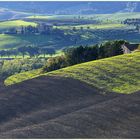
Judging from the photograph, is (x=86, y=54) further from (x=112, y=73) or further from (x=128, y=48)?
(x=112, y=73)

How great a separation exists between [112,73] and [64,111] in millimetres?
27456

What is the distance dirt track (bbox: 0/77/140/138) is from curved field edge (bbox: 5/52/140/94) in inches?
134

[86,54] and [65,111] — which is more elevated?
[86,54]

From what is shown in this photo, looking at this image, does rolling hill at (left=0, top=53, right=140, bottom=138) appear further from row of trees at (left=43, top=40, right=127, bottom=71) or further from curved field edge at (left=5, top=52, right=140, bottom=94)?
A: row of trees at (left=43, top=40, right=127, bottom=71)

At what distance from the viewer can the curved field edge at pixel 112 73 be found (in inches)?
3442

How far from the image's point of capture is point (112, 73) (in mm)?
96375

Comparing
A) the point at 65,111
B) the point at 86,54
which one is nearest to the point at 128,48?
the point at 86,54

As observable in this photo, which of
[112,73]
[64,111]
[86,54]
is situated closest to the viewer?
[64,111]

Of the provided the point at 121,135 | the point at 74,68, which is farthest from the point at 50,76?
the point at 121,135

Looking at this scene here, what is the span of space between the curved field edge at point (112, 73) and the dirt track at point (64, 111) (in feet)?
11.1

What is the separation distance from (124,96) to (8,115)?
782 inches

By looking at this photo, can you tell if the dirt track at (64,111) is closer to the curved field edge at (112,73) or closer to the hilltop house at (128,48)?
the curved field edge at (112,73)

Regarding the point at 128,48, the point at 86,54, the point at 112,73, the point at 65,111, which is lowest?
the point at 65,111

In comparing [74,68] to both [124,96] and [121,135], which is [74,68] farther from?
[121,135]
